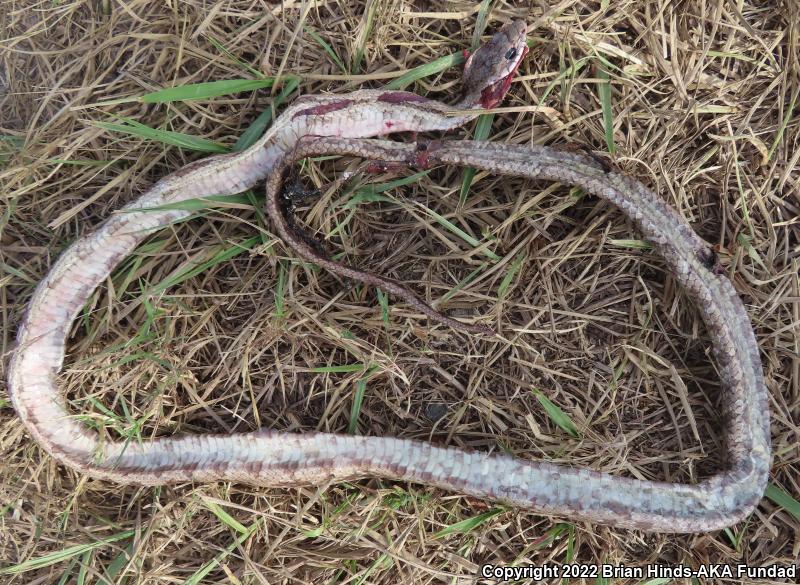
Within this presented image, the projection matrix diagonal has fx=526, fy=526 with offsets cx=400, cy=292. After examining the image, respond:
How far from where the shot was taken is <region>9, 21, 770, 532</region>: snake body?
3.00 meters

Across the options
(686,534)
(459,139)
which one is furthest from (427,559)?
(459,139)

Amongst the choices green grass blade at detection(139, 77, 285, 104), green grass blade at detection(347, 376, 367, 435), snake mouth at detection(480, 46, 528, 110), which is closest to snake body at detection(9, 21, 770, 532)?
snake mouth at detection(480, 46, 528, 110)

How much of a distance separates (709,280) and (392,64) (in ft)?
7.48

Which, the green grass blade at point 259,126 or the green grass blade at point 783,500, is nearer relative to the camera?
the green grass blade at point 783,500

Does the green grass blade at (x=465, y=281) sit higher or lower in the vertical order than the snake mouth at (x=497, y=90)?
lower

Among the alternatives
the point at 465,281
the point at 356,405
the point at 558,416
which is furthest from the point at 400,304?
the point at 558,416

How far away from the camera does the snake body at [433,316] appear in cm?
300

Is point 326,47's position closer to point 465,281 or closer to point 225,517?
point 465,281

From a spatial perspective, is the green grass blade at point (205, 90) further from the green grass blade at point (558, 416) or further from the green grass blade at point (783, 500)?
the green grass blade at point (783, 500)

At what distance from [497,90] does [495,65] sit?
137 millimetres

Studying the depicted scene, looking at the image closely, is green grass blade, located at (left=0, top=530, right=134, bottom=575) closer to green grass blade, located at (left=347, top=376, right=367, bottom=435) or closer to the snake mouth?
green grass blade, located at (left=347, top=376, right=367, bottom=435)

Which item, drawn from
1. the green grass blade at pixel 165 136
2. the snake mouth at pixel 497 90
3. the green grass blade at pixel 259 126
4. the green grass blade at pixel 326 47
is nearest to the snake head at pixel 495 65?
the snake mouth at pixel 497 90

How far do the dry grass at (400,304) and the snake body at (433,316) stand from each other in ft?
0.47

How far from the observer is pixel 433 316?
119 inches
